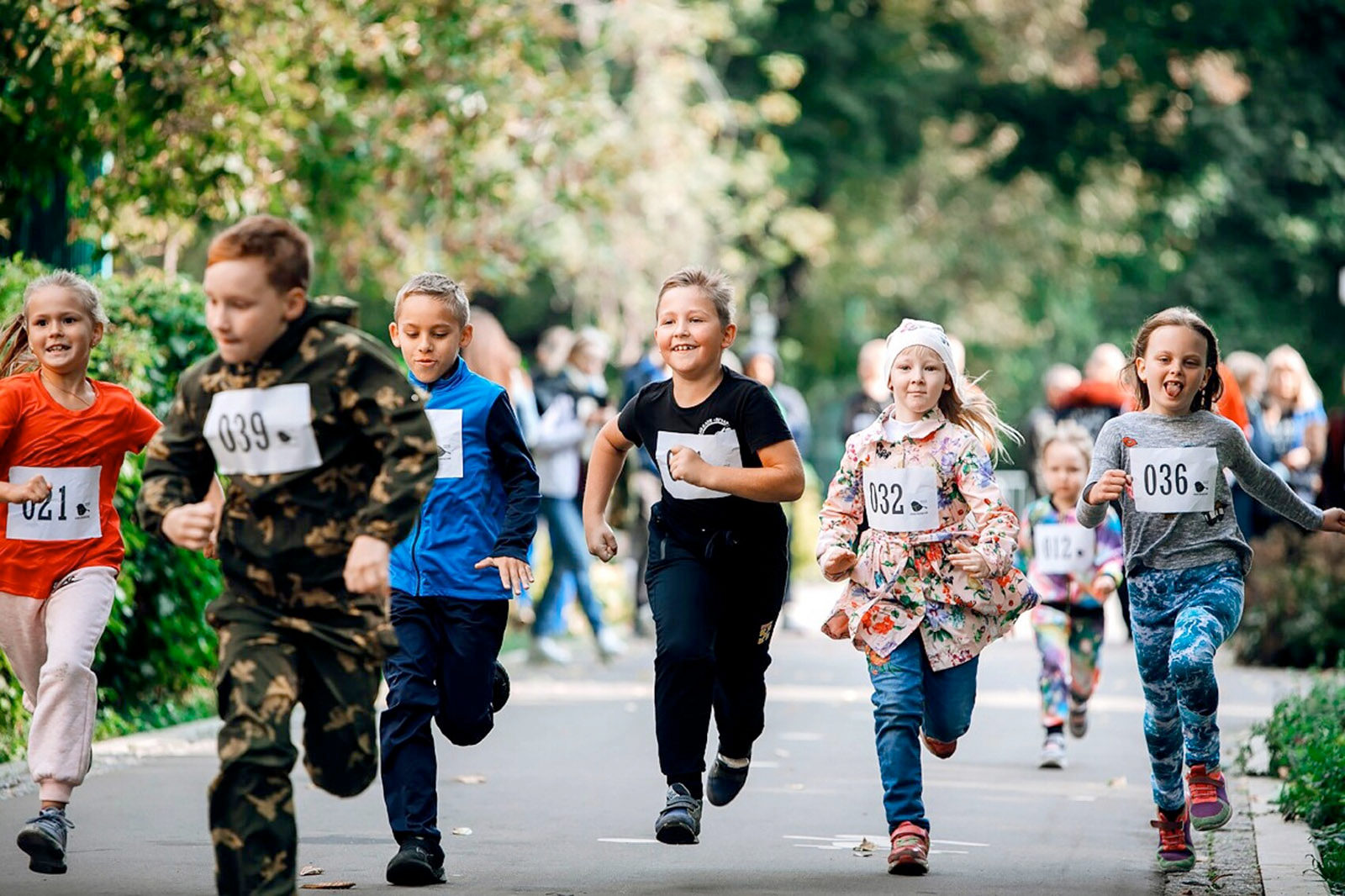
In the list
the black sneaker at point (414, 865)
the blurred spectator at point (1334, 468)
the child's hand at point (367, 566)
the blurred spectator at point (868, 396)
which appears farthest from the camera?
the blurred spectator at point (868, 396)

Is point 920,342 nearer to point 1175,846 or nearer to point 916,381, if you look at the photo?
point 916,381

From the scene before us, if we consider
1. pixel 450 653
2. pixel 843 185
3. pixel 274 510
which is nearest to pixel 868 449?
pixel 450 653

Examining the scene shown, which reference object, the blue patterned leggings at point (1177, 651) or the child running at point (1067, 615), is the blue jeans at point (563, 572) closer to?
the child running at point (1067, 615)

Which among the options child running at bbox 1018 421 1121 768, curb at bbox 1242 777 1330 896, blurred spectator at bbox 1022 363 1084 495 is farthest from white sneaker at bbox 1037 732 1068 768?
blurred spectator at bbox 1022 363 1084 495

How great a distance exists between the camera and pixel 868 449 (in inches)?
307

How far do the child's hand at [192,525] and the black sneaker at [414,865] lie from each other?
1546mm

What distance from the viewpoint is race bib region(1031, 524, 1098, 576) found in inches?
418

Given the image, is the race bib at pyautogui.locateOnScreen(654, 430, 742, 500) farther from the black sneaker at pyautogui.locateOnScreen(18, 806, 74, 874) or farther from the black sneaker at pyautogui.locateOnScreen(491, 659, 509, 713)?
the black sneaker at pyautogui.locateOnScreen(18, 806, 74, 874)

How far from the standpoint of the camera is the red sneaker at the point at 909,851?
7.25 m

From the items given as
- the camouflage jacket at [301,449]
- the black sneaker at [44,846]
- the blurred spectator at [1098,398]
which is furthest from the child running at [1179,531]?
the blurred spectator at [1098,398]

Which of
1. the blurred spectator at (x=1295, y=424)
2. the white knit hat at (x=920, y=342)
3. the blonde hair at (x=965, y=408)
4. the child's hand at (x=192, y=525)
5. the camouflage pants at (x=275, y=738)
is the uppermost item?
the blurred spectator at (x=1295, y=424)

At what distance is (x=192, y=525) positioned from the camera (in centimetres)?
560

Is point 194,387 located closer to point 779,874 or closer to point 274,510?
point 274,510

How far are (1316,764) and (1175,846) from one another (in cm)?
102
